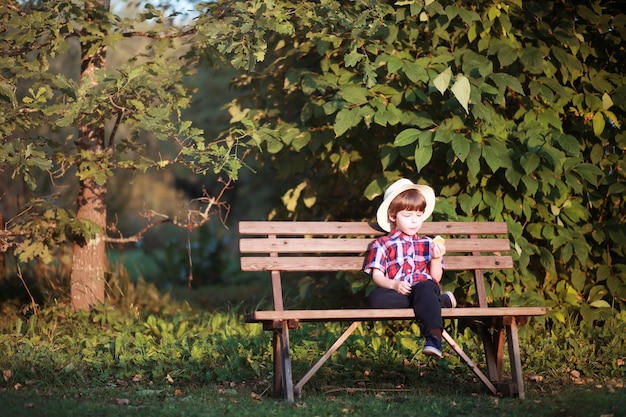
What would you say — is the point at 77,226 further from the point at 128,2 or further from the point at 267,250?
the point at 128,2

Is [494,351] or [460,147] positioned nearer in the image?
[494,351]

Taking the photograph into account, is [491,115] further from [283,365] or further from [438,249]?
[283,365]

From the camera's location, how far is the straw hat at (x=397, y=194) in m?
4.93

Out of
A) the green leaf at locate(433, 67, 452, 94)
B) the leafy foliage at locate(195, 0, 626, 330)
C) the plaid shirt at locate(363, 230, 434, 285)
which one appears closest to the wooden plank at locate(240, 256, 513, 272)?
the plaid shirt at locate(363, 230, 434, 285)

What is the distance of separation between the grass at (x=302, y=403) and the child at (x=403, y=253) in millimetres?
505

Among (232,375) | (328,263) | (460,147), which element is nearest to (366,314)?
(328,263)

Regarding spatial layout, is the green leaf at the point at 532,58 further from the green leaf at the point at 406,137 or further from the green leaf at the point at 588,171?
the green leaf at the point at 406,137

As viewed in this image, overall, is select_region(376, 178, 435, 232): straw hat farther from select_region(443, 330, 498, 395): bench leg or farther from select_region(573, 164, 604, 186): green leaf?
select_region(573, 164, 604, 186): green leaf

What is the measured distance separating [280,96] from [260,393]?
8.69 ft

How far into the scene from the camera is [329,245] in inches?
194

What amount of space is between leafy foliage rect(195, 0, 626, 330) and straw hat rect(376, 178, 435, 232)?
0.34 m

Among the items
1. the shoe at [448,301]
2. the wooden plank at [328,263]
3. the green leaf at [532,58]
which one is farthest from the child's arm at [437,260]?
the green leaf at [532,58]

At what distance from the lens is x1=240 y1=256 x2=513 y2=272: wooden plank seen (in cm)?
469

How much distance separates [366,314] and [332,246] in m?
0.77
